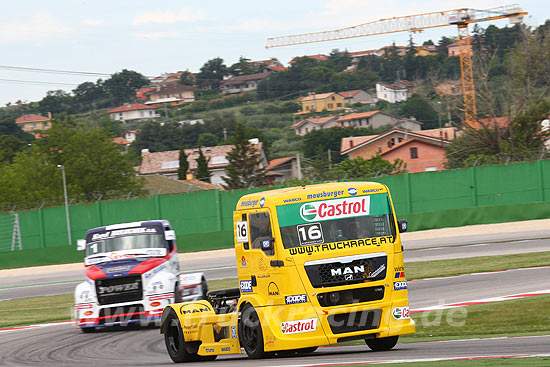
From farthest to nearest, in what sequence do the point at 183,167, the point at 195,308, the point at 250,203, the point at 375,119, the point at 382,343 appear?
1. the point at 375,119
2. the point at 183,167
3. the point at 195,308
4. the point at 250,203
5. the point at 382,343

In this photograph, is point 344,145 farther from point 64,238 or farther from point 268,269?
point 268,269

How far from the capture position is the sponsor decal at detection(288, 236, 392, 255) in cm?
1074

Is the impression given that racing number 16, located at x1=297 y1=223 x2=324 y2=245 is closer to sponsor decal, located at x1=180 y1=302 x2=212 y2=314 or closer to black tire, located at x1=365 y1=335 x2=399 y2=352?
black tire, located at x1=365 y1=335 x2=399 y2=352

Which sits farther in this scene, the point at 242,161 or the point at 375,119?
the point at 375,119

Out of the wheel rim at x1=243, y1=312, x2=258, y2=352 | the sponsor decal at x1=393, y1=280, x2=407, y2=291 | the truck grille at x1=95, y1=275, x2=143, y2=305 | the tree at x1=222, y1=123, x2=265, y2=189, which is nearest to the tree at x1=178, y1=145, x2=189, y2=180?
the tree at x1=222, y1=123, x2=265, y2=189

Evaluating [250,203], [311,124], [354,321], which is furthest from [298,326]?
A: [311,124]

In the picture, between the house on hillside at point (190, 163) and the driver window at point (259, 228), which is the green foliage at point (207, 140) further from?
the driver window at point (259, 228)

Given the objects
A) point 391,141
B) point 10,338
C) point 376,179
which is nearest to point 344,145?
point 391,141

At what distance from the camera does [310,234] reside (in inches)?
428

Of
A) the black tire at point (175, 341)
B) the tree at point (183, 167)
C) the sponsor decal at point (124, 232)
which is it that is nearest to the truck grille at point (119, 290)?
the sponsor decal at point (124, 232)

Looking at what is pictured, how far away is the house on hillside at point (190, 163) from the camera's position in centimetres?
12594

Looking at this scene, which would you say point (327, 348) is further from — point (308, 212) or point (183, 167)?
point (183, 167)

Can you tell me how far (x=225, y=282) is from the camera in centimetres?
2617

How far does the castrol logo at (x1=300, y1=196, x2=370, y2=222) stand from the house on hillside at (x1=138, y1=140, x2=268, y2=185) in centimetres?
10845
